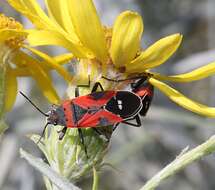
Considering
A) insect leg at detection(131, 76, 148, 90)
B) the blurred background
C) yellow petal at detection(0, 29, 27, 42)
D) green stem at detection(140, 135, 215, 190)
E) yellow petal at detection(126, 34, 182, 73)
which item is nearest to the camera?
green stem at detection(140, 135, 215, 190)

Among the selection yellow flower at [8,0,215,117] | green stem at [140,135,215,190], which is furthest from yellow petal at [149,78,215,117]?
green stem at [140,135,215,190]

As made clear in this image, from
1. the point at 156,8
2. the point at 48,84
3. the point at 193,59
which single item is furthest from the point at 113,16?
the point at 48,84

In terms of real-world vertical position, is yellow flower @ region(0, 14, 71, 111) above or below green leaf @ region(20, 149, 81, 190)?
above

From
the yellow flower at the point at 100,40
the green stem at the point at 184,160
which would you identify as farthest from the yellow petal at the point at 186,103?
the green stem at the point at 184,160

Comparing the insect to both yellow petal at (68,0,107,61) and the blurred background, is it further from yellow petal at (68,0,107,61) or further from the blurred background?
the blurred background

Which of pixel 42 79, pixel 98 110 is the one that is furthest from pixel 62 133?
pixel 42 79

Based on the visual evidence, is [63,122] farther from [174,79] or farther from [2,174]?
[2,174]
